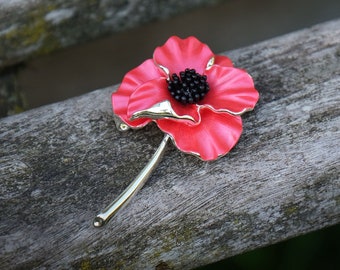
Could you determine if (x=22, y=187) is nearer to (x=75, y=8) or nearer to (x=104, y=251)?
(x=104, y=251)

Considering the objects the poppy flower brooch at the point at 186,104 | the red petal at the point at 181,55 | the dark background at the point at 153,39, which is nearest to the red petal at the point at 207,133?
the poppy flower brooch at the point at 186,104

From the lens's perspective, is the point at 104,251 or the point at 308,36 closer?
the point at 104,251

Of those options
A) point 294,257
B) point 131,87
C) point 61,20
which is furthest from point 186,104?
point 294,257

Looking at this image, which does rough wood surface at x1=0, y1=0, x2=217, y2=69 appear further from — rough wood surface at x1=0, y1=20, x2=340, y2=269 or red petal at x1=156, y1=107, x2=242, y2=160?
red petal at x1=156, y1=107, x2=242, y2=160

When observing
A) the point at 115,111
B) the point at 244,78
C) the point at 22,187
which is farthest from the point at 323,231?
the point at 22,187

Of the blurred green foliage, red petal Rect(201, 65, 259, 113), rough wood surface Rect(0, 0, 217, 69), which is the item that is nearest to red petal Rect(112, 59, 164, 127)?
red petal Rect(201, 65, 259, 113)
